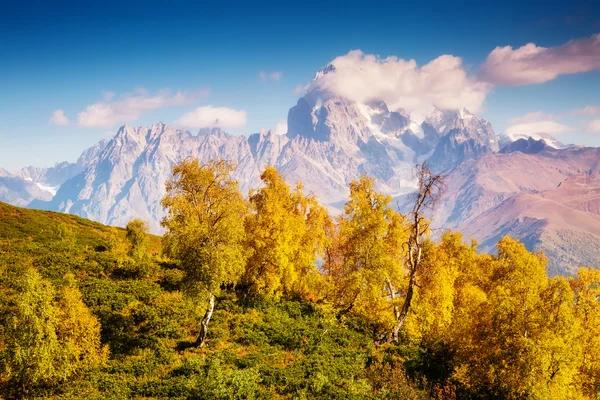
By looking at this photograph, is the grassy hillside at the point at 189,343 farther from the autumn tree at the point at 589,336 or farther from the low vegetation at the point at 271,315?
the autumn tree at the point at 589,336

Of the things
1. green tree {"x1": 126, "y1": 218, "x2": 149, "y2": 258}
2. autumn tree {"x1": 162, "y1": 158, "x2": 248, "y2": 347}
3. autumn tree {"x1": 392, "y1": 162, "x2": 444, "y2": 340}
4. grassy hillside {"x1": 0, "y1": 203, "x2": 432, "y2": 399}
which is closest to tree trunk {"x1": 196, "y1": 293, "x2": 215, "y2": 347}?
autumn tree {"x1": 162, "y1": 158, "x2": 248, "y2": 347}

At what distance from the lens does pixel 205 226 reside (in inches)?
1025

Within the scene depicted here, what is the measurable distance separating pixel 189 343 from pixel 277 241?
13330mm

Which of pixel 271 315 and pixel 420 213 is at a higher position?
pixel 420 213

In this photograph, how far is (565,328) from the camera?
25.0 meters

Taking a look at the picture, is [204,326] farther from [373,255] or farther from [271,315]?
[373,255]

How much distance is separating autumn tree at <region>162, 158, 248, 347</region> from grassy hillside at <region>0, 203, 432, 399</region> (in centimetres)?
298

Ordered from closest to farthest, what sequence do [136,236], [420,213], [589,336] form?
[589,336]
[420,213]
[136,236]

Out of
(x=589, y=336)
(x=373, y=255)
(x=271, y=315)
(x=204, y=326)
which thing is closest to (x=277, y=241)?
(x=271, y=315)

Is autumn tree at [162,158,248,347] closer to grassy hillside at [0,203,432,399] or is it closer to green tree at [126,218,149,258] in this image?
grassy hillside at [0,203,432,399]

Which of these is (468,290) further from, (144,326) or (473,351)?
(144,326)

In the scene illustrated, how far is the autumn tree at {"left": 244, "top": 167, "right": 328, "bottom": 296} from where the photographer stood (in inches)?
1410

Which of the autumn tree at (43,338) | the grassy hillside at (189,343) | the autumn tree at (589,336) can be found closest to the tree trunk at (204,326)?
the grassy hillside at (189,343)

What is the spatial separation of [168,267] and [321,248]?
20511 mm
